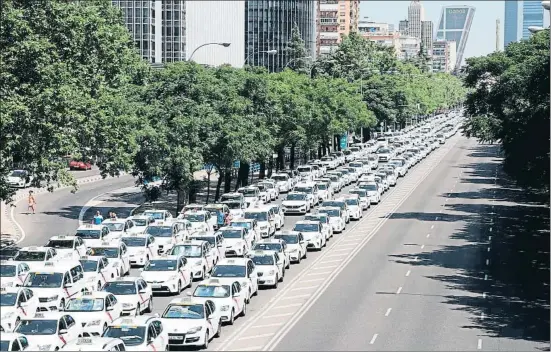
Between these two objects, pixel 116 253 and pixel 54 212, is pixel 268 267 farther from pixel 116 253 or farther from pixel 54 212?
pixel 54 212

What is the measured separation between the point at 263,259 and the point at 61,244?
9.35m

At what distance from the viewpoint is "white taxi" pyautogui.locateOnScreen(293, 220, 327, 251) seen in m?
55.8

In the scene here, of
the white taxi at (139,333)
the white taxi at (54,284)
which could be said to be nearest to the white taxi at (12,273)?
the white taxi at (54,284)

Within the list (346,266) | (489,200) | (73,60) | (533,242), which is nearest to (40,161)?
(73,60)

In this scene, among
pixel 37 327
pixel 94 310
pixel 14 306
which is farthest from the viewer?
pixel 14 306

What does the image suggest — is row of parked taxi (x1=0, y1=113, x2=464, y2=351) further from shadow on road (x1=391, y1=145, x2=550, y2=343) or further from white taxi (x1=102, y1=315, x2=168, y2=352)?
shadow on road (x1=391, y1=145, x2=550, y2=343)

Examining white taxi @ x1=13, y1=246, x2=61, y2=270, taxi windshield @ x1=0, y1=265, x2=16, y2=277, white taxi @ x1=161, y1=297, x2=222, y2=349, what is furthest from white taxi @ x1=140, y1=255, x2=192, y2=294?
white taxi @ x1=161, y1=297, x2=222, y2=349

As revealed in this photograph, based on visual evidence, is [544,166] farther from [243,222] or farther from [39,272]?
[39,272]

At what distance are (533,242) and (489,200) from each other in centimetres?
2408

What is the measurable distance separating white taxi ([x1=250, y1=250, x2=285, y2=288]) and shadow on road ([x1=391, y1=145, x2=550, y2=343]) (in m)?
7.19

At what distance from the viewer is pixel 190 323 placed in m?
33.0

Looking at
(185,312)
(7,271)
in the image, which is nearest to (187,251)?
(7,271)

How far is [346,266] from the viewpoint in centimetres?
5134

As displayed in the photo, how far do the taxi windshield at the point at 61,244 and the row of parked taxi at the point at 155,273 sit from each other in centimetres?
4
